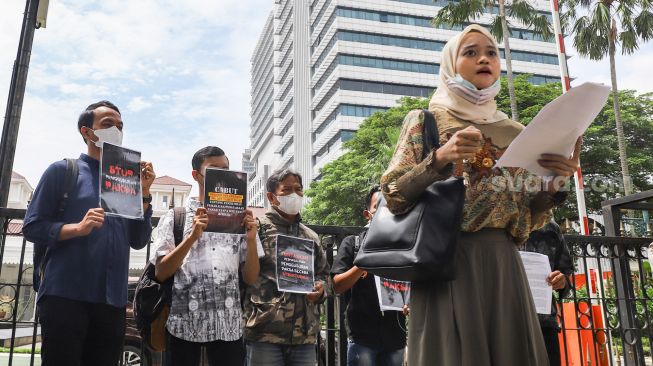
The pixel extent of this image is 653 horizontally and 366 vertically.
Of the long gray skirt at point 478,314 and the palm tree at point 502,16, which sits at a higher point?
the palm tree at point 502,16

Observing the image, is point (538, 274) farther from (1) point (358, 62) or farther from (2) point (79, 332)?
(1) point (358, 62)

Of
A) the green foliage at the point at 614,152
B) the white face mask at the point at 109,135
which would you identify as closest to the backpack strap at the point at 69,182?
the white face mask at the point at 109,135

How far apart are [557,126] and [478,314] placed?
0.68 m

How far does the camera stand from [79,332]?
8.45ft

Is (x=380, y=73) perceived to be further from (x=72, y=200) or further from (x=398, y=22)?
(x=72, y=200)

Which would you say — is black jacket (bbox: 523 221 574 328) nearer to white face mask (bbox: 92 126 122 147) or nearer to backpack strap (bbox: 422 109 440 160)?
backpack strap (bbox: 422 109 440 160)

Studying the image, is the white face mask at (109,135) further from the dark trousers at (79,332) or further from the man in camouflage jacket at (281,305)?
the man in camouflage jacket at (281,305)

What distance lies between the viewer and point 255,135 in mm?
104250

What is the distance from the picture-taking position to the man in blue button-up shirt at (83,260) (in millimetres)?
2545

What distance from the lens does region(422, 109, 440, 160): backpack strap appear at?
1.84 m

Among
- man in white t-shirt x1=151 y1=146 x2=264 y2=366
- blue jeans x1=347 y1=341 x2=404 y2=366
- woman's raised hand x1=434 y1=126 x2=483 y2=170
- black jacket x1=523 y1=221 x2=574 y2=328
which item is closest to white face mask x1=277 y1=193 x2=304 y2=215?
man in white t-shirt x1=151 y1=146 x2=264 y2=366

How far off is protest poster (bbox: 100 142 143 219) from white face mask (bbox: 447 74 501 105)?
67.3 inches

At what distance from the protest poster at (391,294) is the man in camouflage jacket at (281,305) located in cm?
38

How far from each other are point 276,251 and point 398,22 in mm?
56916
